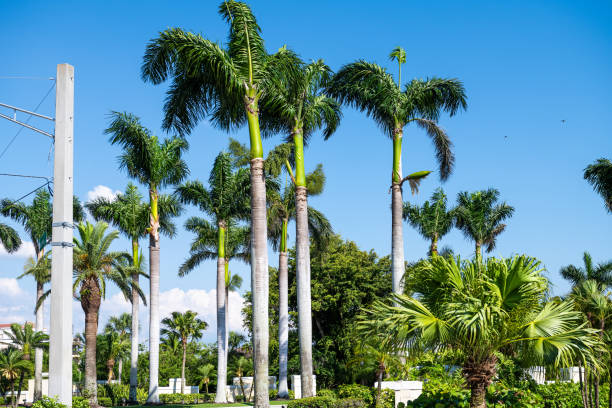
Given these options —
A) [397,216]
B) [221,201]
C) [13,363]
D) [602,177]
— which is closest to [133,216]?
[221,201]

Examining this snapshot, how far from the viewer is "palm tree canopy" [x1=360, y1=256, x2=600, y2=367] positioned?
12.0m

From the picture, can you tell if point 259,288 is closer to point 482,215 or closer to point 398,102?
point 398,102

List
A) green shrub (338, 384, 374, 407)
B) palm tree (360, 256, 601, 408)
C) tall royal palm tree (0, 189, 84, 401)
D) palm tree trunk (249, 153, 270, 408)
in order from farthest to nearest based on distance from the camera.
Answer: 1. tall royal palm tree (0, 189, 84, 401)
2. green shrub (338, 384, 374, 407)
3. palm tree trunk (249, 153, 270, 408)
4. palm tree (360, 256, 601, 408)

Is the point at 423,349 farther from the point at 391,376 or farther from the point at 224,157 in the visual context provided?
the point at 224,157

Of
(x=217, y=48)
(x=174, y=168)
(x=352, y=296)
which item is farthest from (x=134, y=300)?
(x=217, y=48)

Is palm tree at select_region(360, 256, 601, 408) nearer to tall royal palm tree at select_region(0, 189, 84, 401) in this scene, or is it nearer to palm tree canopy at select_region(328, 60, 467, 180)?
palm tree canopy at select_region(328, 60, 467, 180)

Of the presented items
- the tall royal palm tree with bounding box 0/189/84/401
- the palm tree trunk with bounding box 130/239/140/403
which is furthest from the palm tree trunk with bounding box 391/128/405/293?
the tall royal palm tree with bounding box 0/189/84/401

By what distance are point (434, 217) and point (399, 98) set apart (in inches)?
914

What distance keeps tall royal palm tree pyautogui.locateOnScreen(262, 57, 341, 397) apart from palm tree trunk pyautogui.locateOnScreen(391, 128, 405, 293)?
3.06 metres

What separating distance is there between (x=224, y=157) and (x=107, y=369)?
129 feet

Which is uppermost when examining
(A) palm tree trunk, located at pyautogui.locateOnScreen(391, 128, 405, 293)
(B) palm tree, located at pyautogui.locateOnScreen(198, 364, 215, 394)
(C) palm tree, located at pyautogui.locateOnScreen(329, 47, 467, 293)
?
(C) palm tree, located at pyautogui.locateOnScreen(329, 47, 467, 293)

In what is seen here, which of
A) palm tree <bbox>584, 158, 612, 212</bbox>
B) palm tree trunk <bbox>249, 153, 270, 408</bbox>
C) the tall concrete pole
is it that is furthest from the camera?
palm tree <bbox>584, 158, 612, 212</bbox>

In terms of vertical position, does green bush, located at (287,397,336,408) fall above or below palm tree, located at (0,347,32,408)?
above

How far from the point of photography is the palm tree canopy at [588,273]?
42.8 m
